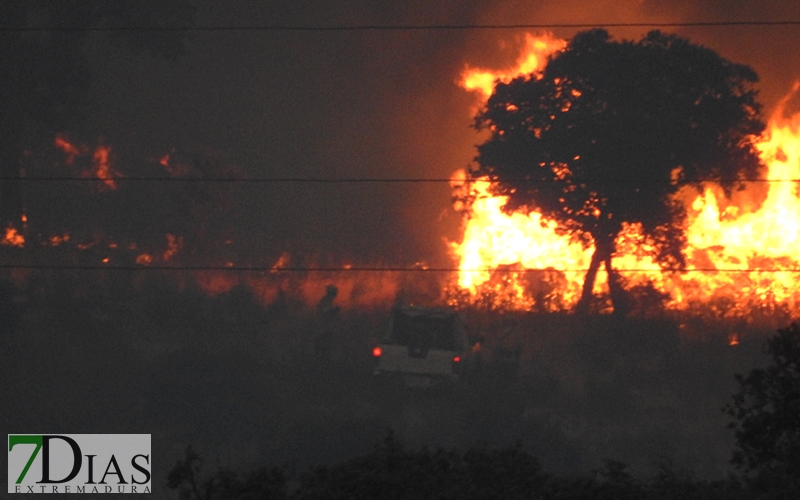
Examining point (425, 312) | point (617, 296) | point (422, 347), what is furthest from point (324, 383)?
point (617, 296)

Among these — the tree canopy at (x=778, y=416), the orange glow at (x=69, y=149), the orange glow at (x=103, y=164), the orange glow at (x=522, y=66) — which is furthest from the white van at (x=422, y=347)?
the orange glow at (x=69, y=149)

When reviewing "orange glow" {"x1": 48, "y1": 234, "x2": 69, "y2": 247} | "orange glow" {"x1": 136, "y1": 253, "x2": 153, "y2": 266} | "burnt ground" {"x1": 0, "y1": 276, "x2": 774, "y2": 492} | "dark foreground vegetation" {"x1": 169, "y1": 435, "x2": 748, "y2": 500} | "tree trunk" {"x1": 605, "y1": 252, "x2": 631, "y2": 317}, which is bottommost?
"dark foreground vegetation" {"x1": 169, "y1": 435, "x2": 748, "y2": 500}

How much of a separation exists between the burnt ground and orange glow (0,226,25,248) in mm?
2794

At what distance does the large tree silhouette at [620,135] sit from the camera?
1247 inches

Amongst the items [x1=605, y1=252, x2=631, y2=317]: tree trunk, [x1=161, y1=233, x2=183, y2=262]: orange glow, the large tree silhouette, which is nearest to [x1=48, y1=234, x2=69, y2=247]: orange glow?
[x1=161, y1=233, x2=183, y2=262]: orange glow

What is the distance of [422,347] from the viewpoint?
27.8 meters

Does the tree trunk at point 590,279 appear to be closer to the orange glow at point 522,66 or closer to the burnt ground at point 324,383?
the burnt ground at point 324,383

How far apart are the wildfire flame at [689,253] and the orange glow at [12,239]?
55.7 ft

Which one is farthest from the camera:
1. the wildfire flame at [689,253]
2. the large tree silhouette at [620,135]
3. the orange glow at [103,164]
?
the orange glow at [103,164]

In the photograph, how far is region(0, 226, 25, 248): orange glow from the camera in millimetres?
36438

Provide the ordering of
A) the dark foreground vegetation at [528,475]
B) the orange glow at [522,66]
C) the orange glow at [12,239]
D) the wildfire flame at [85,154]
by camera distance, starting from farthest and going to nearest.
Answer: the wildfire flame at [85,154] → the orange glow at [522,66] → the orange glow at [12,239] → the dark foreground vegetation at [528,475]

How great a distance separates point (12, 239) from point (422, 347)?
1820cm

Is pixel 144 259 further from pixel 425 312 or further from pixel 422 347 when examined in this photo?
pixel 422 347

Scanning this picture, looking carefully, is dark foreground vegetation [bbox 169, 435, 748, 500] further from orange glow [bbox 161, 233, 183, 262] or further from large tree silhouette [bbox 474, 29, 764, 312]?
orange glow [bbox 161, 233, 183, 262]
